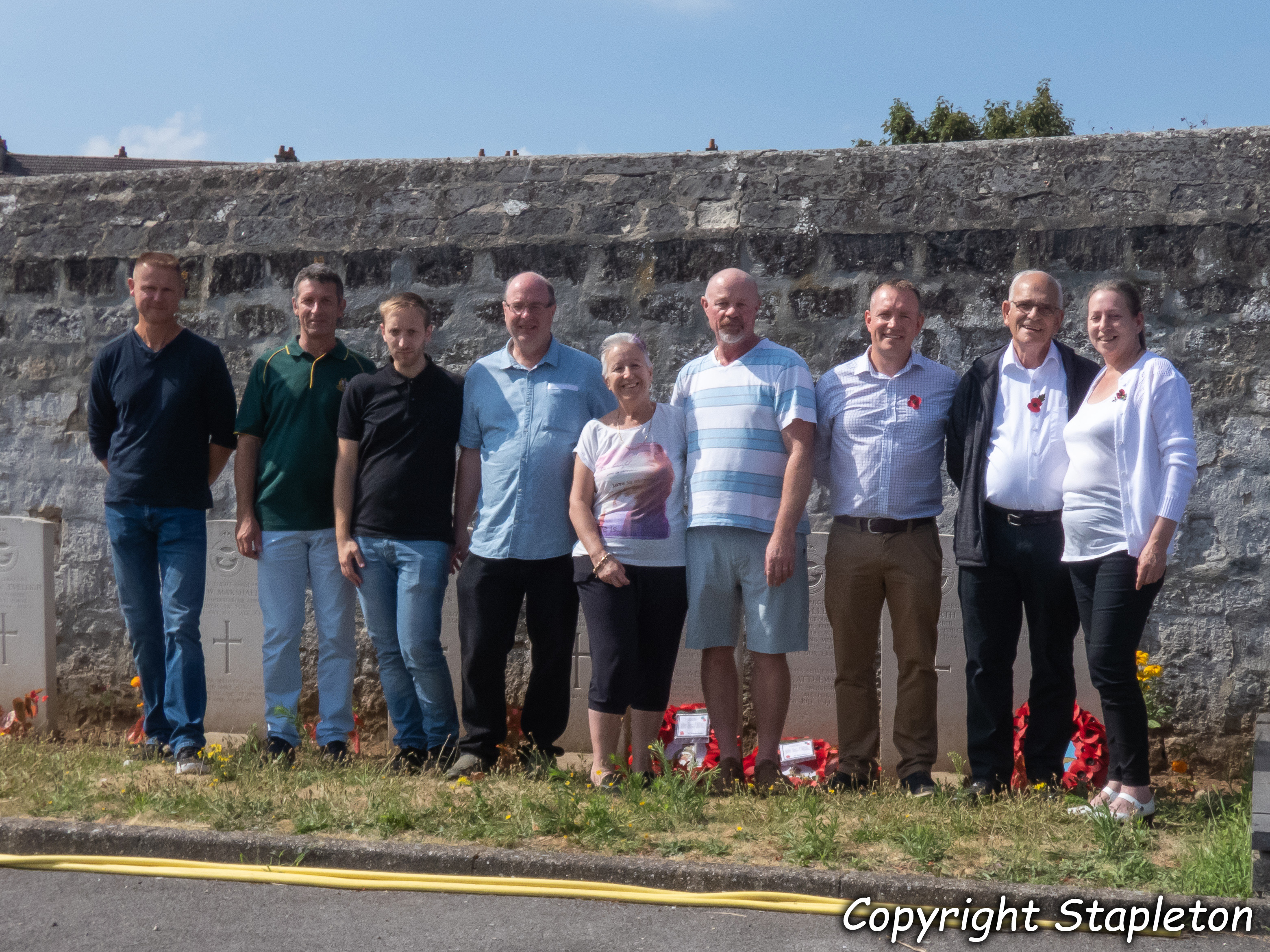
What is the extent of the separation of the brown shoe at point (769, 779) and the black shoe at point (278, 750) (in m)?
1.73

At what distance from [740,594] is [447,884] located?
54.9 inches

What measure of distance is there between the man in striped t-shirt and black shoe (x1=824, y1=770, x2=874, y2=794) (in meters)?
0.19

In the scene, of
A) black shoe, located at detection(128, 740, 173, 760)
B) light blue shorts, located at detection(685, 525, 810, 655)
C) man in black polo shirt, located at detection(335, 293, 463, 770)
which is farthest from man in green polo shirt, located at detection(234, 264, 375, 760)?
light blue shorts, located at detection(685, 525, 810, 655)

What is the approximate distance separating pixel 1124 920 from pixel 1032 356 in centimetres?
179

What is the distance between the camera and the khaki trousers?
4.02 m

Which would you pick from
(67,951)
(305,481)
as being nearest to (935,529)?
(305,481)

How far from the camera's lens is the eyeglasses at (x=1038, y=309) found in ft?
12.6

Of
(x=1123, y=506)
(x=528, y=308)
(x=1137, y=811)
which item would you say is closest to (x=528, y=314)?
(x=528, y=308)

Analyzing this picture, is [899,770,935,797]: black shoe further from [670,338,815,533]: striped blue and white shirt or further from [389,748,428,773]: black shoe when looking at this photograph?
[389,748,428,773]: black shoe

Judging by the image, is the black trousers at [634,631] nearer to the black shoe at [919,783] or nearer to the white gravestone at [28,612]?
the black shoe at [919,783]

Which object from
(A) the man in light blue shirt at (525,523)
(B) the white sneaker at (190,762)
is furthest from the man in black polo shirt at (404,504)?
(B) the white sneaker at (190,762)

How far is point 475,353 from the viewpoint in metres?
5.23

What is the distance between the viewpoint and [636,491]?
3996 millimetres

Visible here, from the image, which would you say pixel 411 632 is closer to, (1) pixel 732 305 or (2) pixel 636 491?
(2) pixel 636 491
